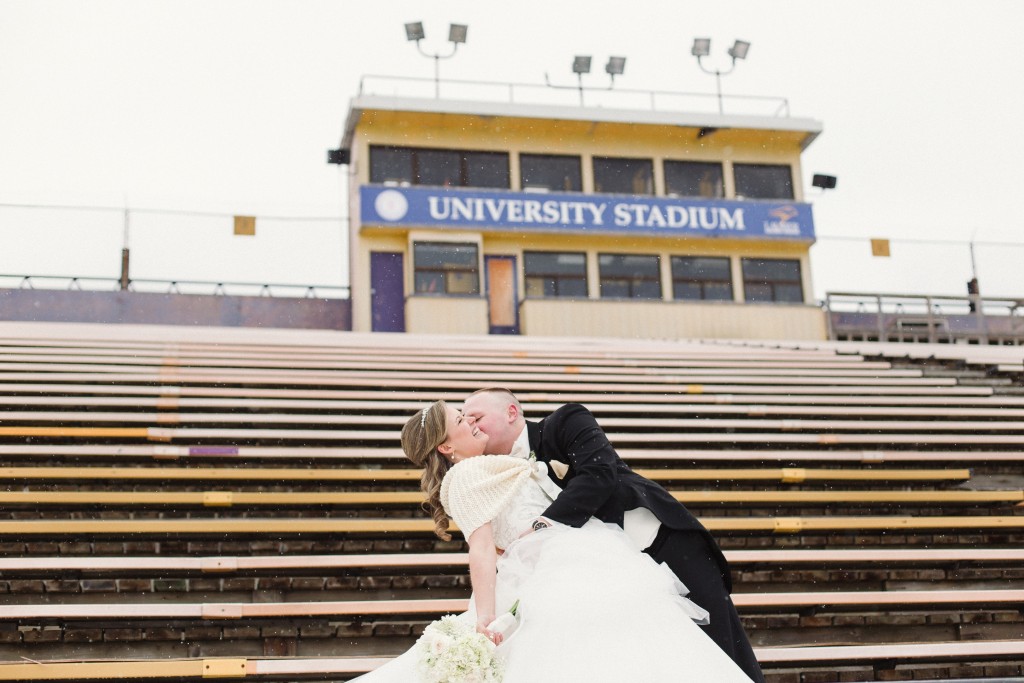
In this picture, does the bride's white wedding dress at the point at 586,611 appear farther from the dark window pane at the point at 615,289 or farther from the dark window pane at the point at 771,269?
the dark window pane at the point at 771,269

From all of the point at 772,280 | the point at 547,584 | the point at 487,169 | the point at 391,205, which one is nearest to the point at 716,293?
the point at 772,280

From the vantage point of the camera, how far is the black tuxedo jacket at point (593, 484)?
1.86m

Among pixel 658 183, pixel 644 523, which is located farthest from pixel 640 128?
pixel 644 523

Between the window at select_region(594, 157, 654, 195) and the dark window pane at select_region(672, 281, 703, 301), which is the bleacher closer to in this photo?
the dark window pane at select_region(672, 281, 703, 301)

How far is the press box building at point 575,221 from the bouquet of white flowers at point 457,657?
9433 mm

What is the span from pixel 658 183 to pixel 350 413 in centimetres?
841

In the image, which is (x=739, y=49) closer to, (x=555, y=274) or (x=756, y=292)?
(x=756, y=292)

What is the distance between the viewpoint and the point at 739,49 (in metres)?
13.6

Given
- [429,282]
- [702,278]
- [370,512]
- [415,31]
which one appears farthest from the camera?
[415,31]

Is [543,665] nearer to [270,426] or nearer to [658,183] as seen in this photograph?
[270,426]

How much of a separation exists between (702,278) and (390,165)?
4392 mm

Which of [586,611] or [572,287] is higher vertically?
[572,287]

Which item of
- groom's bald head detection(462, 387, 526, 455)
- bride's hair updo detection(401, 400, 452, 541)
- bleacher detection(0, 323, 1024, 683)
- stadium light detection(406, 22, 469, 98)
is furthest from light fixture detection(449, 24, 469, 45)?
bride's hair updo detection(401, 400, 452, 541)

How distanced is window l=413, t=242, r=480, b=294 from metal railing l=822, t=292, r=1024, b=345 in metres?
4.91
